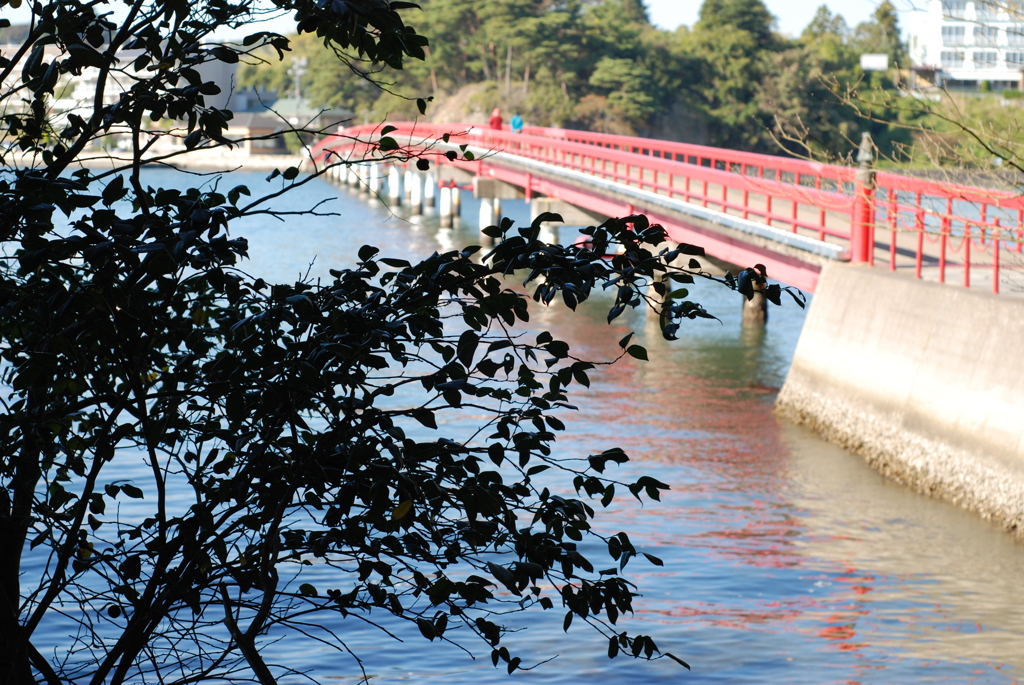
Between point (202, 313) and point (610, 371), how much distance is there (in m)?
14.1

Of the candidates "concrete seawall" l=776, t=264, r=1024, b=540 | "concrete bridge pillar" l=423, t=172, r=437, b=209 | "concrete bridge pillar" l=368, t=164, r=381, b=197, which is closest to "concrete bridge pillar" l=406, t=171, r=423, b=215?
"concrete bridge pillar" l=423, t=172, r=437, b=209

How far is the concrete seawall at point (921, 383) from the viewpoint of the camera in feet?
31.0

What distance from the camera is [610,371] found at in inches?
675

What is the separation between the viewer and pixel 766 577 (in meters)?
8.35

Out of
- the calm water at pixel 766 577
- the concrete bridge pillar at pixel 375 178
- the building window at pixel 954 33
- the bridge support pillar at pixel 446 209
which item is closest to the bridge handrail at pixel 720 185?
the concrete bridge pillar at pixel 375 178

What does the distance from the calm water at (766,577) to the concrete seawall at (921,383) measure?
270 mm

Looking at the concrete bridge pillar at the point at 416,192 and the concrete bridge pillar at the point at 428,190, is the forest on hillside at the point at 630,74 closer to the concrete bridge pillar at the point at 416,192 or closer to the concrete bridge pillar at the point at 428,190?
the concrete bridge pillar at the point at 428,190

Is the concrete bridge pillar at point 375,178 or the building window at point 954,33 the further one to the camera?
the building window at point 954,33

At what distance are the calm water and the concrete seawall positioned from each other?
270 mm

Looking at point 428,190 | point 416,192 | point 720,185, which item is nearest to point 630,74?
point 428,190

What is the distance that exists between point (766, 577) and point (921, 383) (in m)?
3.25

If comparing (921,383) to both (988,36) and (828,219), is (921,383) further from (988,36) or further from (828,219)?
(828,219)

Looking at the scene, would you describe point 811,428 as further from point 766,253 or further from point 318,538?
point 318,538

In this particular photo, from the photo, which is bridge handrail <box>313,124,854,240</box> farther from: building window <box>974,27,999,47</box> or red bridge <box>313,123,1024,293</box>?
building window <box>974,27,999,47</box>
